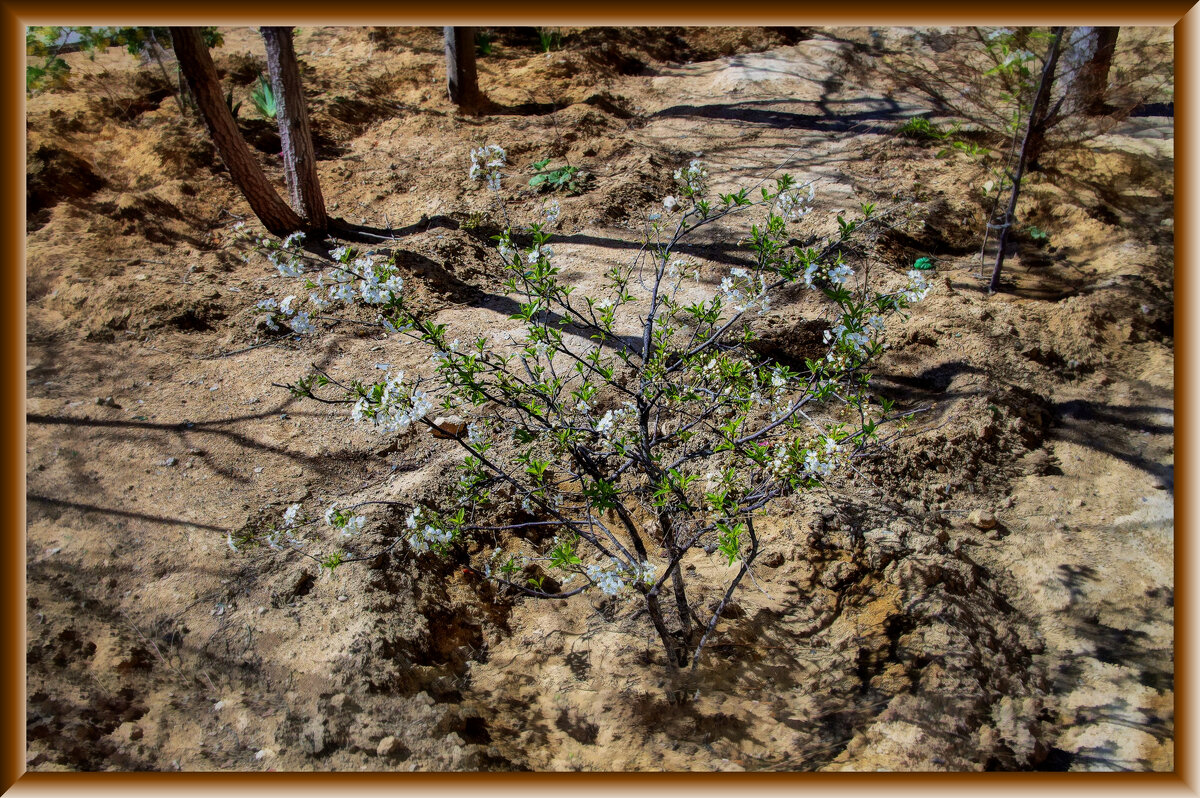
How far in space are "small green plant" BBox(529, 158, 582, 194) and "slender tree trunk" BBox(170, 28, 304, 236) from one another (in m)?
2.15

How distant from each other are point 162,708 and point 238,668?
0.26 m

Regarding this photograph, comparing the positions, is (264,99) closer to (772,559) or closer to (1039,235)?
(772,559)

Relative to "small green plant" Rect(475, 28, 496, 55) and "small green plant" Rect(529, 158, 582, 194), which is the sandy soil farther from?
"small green plant" Rect(475, 28, 496, 55)

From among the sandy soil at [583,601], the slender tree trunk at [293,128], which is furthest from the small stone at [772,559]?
the slender tree trunk at [293,128]

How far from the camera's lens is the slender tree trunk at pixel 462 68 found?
277 inches

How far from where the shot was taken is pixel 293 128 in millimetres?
5090

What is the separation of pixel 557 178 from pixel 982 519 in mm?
4513

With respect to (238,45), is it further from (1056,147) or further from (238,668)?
(1056,147)

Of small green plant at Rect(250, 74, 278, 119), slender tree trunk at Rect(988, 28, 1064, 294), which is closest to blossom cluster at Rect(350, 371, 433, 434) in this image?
slender tree trunk at Rect(988, 28, 1064, 294)

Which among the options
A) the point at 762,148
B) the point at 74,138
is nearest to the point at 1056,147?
the point at 762,148

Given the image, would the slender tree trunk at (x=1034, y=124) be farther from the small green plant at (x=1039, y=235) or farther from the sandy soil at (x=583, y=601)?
the small green plant at (x=1039, y=235)

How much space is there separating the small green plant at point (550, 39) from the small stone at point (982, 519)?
305 inches

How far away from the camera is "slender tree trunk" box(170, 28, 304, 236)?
452 cm

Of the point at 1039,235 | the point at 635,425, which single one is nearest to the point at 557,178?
the point at 635,425
